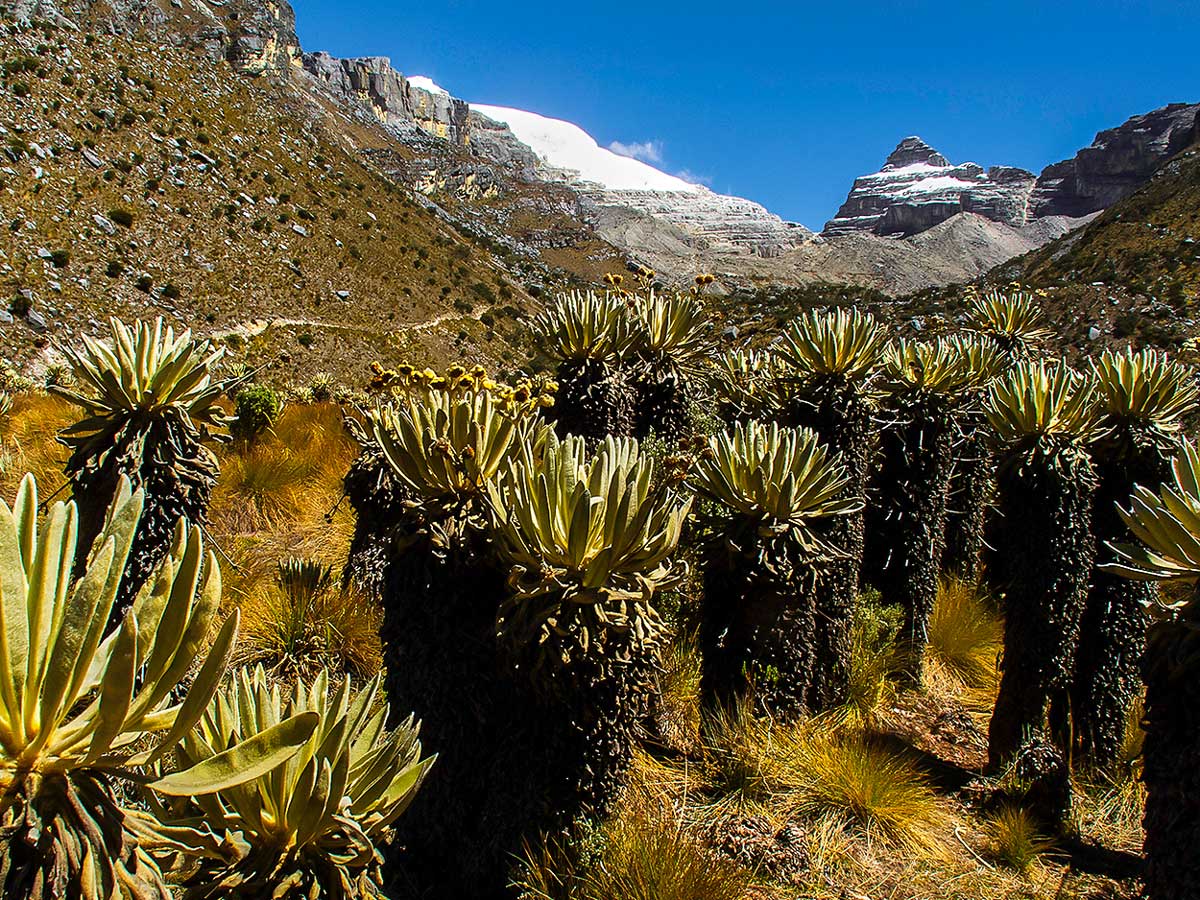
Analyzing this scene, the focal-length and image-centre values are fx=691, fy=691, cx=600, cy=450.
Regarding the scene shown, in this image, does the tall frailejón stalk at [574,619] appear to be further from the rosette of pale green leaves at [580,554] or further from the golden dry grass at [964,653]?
the golden dry grass at [964,653]

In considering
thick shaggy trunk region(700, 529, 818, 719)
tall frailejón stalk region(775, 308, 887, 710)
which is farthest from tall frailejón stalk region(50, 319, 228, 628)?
tall frailejón stalk region(775, 308, 887, 710)

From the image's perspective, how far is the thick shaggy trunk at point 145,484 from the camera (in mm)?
3072

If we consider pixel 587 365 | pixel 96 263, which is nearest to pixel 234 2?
pixel 96 263

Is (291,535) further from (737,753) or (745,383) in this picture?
(737,753)

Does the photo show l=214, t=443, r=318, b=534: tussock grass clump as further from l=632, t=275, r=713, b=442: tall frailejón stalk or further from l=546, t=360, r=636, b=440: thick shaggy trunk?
l=632, t=275, r=713, b=442: tall frailejón stalk

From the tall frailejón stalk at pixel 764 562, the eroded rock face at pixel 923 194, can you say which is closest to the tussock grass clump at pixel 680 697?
the tall frailejón stalk at pixel 764 562

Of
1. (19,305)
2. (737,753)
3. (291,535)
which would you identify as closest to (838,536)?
(737,753)

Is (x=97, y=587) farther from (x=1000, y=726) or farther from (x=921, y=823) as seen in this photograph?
(x=1000, y=726)

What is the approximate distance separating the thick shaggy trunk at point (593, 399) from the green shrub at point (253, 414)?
13.6 feet

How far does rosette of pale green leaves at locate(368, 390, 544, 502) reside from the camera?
9.08 feet

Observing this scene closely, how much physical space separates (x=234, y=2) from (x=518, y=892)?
9248 cm

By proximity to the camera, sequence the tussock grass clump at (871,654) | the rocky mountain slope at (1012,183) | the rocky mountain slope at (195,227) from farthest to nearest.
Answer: the rocky mountain slope at (1012,183)
the rocky mountain slope at (195,227)
the tussock grass clump at (871,654)

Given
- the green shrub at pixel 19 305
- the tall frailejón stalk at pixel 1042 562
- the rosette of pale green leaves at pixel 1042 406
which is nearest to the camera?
the tall frailejón stalk at pixel 1042 562

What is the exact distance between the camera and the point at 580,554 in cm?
240
